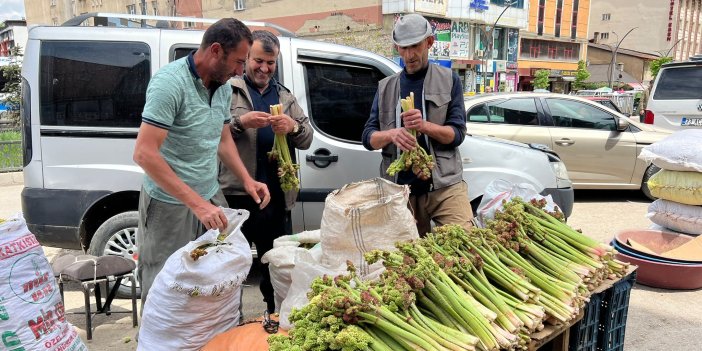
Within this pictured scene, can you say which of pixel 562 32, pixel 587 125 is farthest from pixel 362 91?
pixel 562 32

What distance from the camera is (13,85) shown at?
1245 cm

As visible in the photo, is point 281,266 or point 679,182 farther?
point 679,182

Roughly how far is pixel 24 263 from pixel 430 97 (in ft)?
8.17

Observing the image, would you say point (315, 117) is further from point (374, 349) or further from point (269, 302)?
point (374, 349)

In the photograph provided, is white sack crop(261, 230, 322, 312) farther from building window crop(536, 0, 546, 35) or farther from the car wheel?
building window crop(536, 0, 546, 35)

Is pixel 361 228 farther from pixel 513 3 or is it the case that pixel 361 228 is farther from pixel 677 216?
pixel 513 3

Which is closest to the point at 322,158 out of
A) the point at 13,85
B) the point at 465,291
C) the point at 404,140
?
the point at 404,140

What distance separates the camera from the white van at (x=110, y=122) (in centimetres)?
402

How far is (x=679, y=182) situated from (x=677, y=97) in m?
4.74

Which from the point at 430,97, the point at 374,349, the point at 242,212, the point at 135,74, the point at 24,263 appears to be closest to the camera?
the point at 374,349

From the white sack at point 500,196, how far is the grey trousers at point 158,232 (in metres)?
1.77

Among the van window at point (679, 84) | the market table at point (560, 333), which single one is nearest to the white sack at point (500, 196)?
the market table at point (560, 333)

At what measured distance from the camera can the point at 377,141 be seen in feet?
10.7

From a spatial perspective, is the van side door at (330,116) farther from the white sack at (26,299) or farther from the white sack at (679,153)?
the white sack at (679,153)
